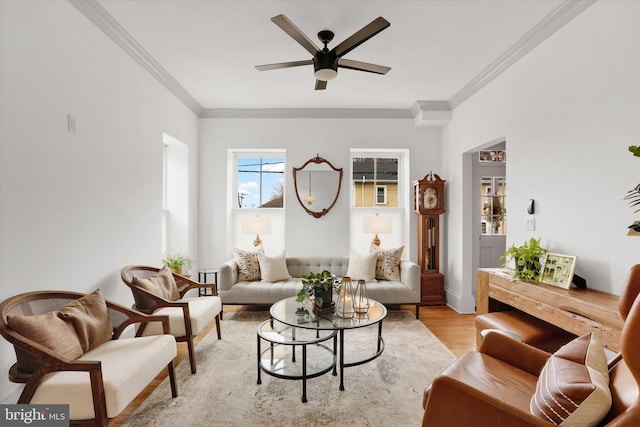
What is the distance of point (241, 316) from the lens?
13.6ft

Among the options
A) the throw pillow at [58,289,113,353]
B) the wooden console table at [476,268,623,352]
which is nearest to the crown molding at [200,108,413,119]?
the wooden console table at [476,268,623,352]

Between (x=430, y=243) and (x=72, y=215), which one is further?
(x=430, y=243)

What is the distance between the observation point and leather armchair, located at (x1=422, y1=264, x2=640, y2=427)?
103cm

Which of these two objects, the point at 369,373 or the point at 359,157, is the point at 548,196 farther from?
the point at 359,157

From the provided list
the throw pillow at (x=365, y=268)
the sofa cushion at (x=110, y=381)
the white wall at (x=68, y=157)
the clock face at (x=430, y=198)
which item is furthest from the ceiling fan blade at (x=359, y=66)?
the sofa cushion at (x=110, y=381)

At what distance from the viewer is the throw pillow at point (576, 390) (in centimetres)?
113

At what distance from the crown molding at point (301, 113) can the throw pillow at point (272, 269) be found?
6.84ft

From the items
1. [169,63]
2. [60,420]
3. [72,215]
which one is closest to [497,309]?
[60,420]

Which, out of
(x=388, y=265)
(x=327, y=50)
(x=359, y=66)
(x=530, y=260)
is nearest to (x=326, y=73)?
(x=327, y=50)

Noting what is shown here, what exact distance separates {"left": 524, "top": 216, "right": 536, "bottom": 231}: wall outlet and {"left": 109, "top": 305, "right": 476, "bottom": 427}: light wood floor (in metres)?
1.26

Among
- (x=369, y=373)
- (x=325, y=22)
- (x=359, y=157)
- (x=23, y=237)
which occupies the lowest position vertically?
(x=369, y=373)

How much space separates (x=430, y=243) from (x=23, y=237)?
14.2 ft

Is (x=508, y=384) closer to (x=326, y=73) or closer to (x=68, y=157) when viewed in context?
(x=326, y=73)

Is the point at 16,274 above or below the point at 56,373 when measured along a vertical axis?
above
